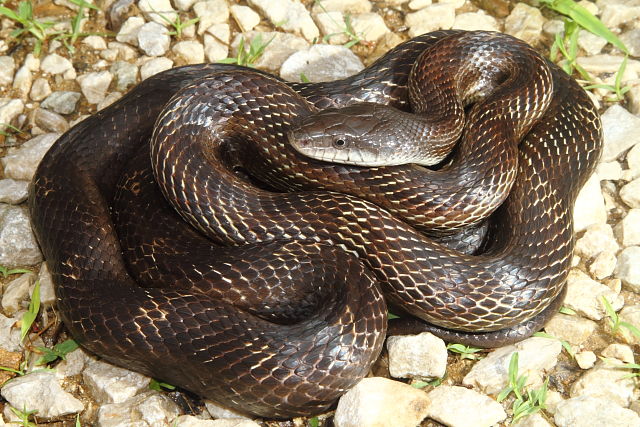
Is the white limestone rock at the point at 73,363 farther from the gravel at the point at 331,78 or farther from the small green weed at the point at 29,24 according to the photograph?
the small green weed at the point at 29,24

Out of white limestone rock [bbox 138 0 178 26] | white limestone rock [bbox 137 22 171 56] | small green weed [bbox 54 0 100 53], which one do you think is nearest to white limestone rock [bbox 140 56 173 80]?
white limestone rock [bbox 137 22 171 56]

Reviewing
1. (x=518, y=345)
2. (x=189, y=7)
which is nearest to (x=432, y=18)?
(x=189, y=7)

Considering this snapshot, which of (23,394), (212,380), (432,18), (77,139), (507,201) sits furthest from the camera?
(432,18)

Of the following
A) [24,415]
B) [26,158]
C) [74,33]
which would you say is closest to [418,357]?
[24,415]

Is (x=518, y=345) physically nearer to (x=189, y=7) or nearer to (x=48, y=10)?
(x=189, y=7)

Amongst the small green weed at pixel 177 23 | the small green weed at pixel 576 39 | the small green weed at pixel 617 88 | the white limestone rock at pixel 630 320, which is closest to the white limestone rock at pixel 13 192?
the small green weed at pixel 177 23

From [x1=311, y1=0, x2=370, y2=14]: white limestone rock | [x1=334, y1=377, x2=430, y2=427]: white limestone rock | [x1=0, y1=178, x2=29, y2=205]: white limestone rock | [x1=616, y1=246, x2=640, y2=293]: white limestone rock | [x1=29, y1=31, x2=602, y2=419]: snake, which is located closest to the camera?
[x1=334, y1=377, x2=430, y2=427]: white limestone rock

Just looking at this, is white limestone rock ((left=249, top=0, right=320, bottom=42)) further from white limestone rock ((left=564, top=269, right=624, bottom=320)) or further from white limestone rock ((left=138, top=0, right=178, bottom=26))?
white limestone rock ((left=564, top=269, right=624, bottom=320))
